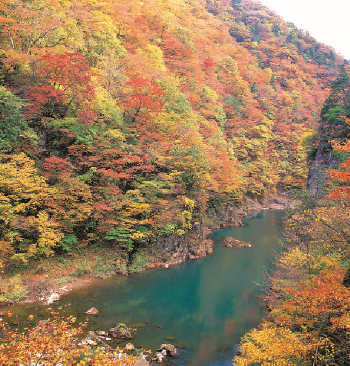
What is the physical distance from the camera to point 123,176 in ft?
55.8

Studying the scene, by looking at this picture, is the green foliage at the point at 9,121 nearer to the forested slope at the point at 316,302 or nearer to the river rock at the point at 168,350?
the river rock at the point at 168,350

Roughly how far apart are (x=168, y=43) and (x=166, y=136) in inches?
808

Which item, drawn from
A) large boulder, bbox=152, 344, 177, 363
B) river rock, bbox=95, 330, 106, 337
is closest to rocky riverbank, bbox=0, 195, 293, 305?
river rock, bbox=95, 330, 106, 337

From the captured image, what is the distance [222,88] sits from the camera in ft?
144

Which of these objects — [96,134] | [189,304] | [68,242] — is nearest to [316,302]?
[189,304]

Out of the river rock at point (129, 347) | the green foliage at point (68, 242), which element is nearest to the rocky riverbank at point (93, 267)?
the green foliage at point (68, 242)

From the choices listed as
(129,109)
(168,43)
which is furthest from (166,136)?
(168,43)

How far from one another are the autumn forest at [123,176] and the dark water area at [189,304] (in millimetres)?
1389

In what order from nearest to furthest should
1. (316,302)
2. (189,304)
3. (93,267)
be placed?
1. (316,302)
2. (189,304)
3. (93,267)

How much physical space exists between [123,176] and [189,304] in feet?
30.4

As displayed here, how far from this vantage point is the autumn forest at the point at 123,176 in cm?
828

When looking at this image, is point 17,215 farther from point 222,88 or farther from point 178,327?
point 222,88

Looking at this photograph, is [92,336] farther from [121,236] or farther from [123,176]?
[123,176]

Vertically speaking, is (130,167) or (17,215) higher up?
(130,167)
